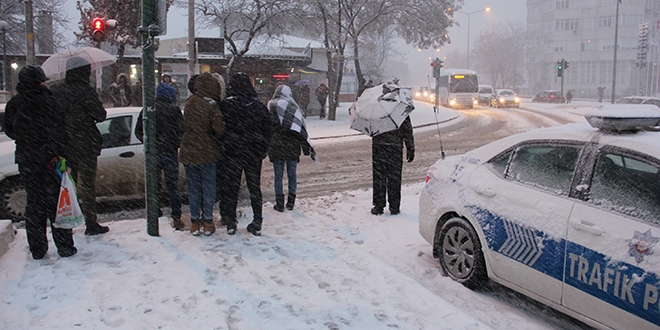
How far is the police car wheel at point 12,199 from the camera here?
683 cm

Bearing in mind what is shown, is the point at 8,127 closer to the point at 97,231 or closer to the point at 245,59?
the point at 97,231

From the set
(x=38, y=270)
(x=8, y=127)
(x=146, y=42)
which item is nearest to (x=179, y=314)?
(x=38, y=270)

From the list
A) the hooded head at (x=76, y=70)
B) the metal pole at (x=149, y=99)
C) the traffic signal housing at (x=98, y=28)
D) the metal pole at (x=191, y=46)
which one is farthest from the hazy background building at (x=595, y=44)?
the hooded head at (x=76, y=70)

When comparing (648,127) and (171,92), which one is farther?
(171,92)

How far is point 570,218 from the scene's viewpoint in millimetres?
3840

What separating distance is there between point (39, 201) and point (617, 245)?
489cm

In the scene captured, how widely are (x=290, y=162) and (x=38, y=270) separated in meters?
3.54

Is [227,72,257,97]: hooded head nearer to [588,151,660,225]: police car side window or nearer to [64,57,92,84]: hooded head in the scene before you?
[64,57,92,84]: hooded head

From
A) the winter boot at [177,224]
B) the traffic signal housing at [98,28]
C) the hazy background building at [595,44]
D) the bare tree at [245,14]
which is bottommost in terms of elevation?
the winter boot at [177,224]

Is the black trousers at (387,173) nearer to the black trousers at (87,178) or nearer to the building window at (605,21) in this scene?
the black trousers at (87,178)

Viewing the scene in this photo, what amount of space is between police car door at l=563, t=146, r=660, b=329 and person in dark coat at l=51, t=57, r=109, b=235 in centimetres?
483

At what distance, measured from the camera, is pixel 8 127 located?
4918mm

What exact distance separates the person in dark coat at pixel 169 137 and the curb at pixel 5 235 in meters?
1.69

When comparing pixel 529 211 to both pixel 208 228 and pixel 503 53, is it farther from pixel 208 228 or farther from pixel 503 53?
pixel 503 53
